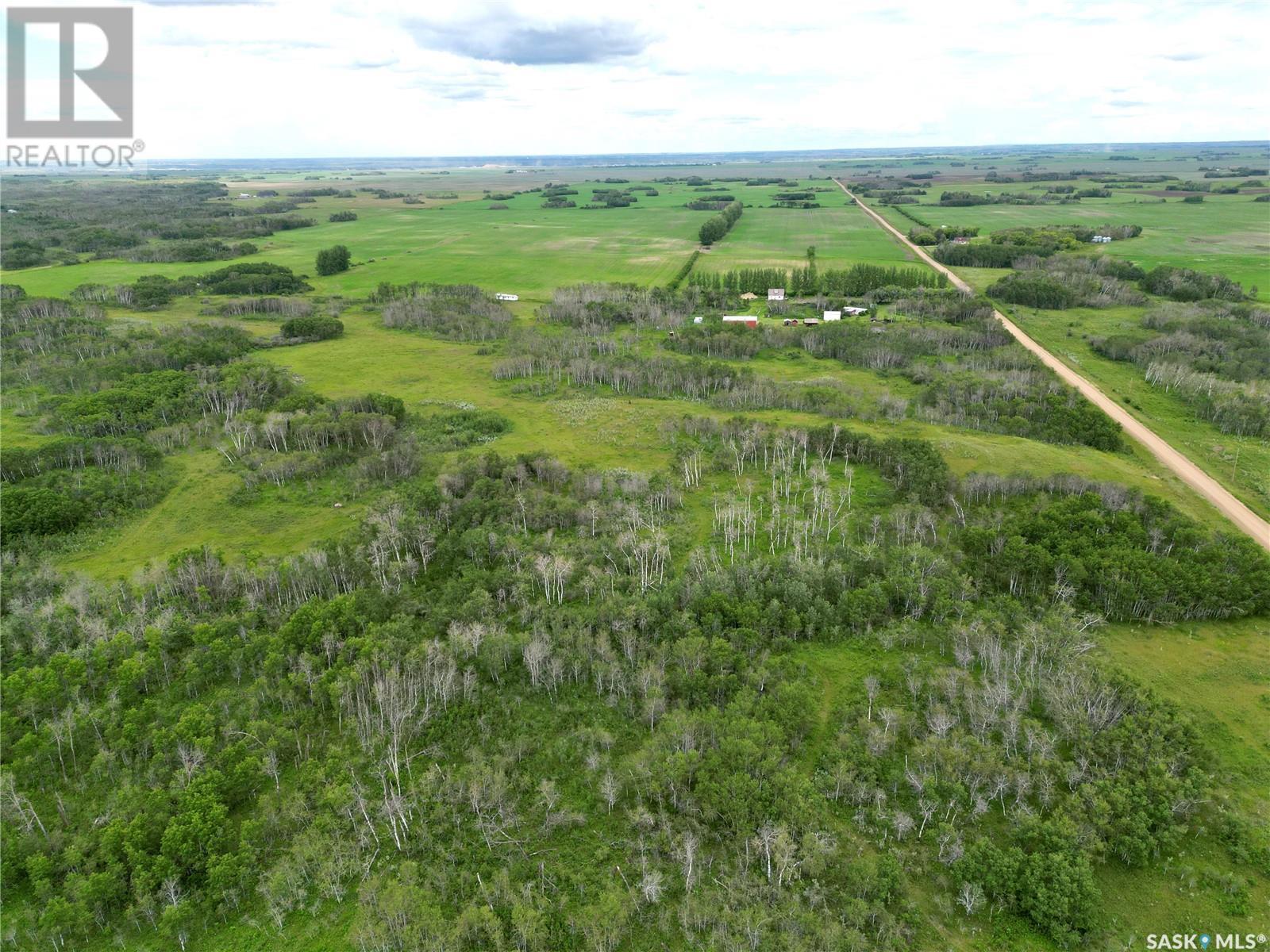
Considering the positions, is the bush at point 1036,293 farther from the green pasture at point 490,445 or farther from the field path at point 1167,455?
the green pasture at point 490,445

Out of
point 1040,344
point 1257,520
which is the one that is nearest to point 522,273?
point 1040,344

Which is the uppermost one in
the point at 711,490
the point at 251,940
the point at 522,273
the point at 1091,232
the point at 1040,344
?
the point at 1091,232

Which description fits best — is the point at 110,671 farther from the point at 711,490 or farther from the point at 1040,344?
the point at 1040,344

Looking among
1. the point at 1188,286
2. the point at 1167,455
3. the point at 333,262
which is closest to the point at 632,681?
the point at 1167,455

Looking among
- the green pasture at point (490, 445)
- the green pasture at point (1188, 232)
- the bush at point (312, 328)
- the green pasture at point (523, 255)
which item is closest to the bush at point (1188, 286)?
the green pasture at point (1188, 232)

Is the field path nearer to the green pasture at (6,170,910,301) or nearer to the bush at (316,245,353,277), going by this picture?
the green pasture at (6,170,910,301)

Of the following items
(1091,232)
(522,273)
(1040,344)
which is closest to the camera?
(1040,344)

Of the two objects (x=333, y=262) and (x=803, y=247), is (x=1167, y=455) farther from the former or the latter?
(x=333, y=262)
